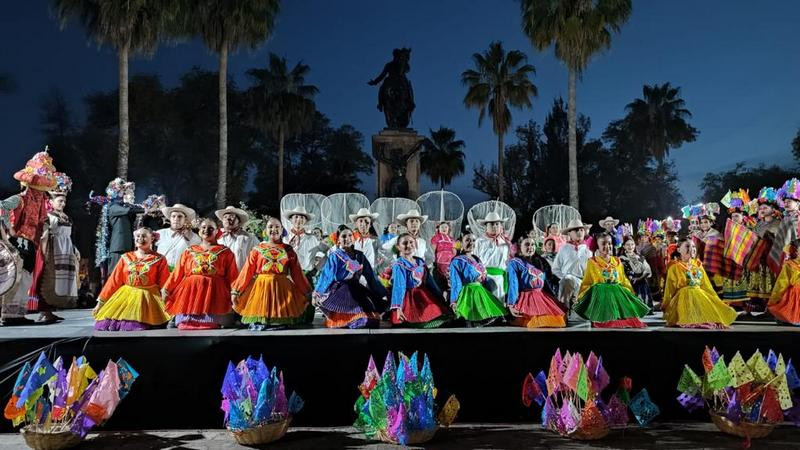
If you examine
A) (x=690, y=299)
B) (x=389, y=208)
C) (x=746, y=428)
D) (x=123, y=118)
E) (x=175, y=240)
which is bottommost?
(x=746, y=428)

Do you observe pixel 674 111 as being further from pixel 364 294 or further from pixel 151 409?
pixel 151 409

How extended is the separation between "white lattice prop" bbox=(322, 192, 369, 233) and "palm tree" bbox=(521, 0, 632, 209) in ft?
30.0

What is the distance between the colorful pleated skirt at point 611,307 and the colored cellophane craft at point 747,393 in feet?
4.43

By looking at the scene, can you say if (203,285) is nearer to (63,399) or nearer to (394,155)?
(63,399)

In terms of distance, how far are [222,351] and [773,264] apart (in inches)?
287

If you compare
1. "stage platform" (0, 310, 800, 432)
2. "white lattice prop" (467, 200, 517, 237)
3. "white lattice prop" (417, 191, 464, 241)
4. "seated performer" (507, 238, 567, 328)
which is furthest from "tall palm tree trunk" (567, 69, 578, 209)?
"stage platform" (0, 310, 800, 432)

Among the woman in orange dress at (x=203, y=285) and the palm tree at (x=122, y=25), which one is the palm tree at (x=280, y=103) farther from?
the woman in orange dress at (x=203, y=285)

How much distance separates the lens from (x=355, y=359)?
5.40 meters

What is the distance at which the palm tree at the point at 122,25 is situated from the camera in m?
16.0

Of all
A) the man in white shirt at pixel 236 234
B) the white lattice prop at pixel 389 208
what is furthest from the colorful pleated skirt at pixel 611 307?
the white lattice prop at pixel 389 208

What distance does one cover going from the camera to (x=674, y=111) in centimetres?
3297

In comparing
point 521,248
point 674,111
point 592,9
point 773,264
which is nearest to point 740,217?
point 773,264

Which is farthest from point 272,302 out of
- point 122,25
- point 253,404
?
point 122,25

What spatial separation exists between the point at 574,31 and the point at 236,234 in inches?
584
